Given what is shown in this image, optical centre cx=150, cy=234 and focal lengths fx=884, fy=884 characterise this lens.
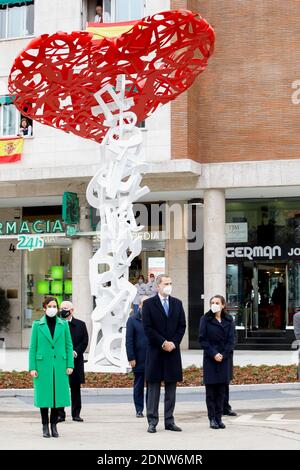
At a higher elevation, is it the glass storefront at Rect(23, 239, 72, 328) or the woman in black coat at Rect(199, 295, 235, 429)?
the glass storefront at Rect(23, 239, 72, 328)

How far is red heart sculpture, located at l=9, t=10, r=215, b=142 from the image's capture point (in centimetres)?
1889

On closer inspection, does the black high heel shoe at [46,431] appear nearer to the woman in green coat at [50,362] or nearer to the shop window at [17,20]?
the woman in green coat at [50,362]

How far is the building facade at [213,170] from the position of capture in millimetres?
27844

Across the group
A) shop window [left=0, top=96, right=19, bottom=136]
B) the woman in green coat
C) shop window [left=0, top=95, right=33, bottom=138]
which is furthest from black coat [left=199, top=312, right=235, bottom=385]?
shop window [left=0, top=96, right=19, bottom=136]

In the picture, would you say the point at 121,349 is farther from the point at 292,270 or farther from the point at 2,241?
the point at 2,241

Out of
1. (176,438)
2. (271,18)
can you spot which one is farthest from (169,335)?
(271,18)

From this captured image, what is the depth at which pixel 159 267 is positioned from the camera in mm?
31562

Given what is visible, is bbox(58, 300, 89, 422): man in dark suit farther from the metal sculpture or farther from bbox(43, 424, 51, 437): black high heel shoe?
the metal sculpture

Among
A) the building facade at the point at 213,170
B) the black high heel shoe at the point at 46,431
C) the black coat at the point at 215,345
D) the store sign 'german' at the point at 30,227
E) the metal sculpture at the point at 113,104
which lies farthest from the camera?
the store sign 'german' at the point at 30,227

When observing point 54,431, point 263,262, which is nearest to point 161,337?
point 54,431

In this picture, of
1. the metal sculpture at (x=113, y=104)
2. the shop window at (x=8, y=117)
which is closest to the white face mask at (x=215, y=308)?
the metal sculpture at (x=113, y=104)

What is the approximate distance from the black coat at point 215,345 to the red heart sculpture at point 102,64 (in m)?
8.51

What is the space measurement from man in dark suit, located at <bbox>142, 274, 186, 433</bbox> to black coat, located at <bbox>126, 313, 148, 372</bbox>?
60.1 inches

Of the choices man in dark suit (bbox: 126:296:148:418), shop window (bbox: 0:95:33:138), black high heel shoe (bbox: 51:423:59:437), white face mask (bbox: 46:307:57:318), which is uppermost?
shop window (bbox: 0:95:33:138)
